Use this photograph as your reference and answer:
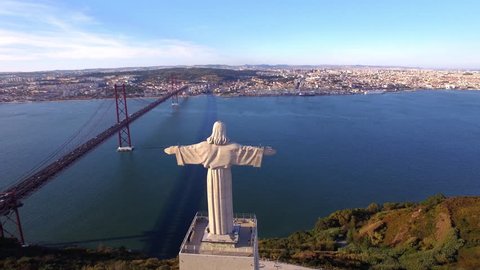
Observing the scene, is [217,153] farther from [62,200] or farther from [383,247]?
[62,200]

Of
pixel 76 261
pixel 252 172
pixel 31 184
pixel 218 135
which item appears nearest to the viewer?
pixel 218 135

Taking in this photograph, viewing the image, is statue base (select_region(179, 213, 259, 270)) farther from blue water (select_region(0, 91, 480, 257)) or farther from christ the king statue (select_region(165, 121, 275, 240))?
blue water (select_region(0, 91, 480, 257))

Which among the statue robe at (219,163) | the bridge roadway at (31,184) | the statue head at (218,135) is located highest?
the statue head at (218,135)

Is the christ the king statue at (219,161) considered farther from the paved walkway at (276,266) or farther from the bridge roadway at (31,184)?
the bridge roadway at (31,184)

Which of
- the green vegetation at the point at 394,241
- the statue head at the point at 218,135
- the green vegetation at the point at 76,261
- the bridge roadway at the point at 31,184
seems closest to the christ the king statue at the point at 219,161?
the statue head at the point at 218,135

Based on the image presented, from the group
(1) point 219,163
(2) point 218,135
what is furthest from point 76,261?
(2) point 218,135

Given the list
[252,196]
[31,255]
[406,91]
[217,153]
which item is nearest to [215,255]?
[217,153]

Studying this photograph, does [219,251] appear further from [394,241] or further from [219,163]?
[394,241]
